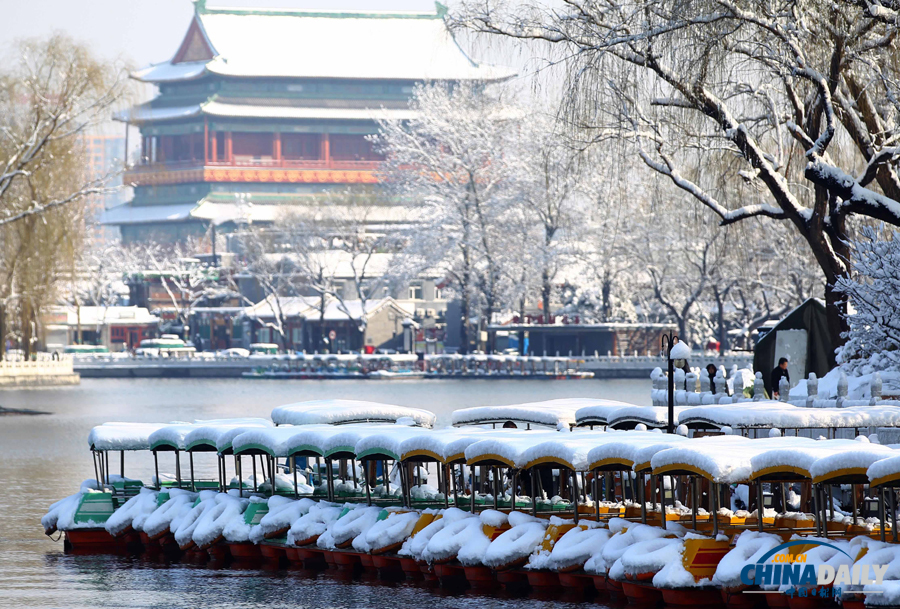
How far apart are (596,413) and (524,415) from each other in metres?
1.31

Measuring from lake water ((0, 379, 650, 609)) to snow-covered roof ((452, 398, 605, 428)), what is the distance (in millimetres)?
5681

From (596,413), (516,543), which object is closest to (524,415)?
(596,413)

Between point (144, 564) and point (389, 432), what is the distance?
4.66 metres

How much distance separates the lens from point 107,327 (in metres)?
99.9

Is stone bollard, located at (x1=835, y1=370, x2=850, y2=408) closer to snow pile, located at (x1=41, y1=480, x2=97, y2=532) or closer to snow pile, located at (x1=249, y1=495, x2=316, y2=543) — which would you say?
snow pile, located at (x1=249, y1=495, x2=316, y2=543)

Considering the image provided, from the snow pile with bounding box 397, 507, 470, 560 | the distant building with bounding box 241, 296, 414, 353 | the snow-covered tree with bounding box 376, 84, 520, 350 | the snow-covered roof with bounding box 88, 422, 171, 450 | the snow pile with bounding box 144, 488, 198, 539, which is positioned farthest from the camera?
the distant building with bounding box 241, 296, 414, 353

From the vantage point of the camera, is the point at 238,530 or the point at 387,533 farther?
the point at 238,530

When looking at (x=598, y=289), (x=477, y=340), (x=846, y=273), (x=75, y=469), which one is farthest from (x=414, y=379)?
(x=846, y=273)

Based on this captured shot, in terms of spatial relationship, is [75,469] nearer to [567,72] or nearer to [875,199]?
[567,72]

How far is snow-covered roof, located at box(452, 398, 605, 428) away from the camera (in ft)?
87.9

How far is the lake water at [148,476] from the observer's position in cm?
2091

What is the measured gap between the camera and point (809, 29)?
2503 cm

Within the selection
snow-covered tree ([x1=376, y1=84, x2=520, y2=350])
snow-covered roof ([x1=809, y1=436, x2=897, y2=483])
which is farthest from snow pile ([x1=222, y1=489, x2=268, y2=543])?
snow-covered tree ([x1=376, y1=84, x2=520, y2=350])

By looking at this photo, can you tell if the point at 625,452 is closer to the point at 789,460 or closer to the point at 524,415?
the point at 789,460
